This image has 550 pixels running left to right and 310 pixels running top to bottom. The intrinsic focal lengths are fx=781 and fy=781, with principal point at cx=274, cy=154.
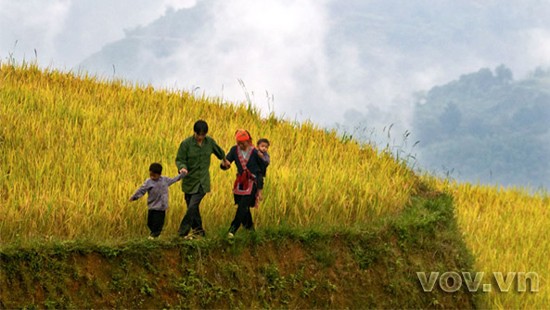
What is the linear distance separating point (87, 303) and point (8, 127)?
582cm

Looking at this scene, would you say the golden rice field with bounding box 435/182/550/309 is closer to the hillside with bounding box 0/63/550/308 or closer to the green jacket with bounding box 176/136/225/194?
the hillside with bounding box 0/63/550/308

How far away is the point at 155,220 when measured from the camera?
9.94 meters

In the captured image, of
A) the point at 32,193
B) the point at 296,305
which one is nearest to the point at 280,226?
the point at 296,305

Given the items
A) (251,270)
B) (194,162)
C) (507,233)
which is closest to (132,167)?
(194,162)

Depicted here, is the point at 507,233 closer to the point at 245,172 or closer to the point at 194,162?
the point at 245,172

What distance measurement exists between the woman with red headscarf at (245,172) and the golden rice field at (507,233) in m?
4.13

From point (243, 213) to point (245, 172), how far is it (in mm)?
561

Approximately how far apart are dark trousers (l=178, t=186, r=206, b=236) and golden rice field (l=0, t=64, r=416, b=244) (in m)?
0.24

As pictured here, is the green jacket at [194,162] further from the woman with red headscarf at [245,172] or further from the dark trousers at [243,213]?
the dark trousers at [243,213]

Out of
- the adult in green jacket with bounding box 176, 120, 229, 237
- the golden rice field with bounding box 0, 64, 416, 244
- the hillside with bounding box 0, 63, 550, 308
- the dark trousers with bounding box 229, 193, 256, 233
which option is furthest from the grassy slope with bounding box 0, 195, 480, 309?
the adult in green jacket with bounding box 176, 120, 229, 237

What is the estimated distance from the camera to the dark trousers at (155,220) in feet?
32.5

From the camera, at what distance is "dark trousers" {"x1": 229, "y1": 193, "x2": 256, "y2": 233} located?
32.9 feet

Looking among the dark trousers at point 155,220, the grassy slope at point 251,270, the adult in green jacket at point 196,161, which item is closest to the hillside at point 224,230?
the grassy slope at point 251,270

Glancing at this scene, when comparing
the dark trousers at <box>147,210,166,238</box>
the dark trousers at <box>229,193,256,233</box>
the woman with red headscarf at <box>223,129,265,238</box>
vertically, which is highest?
the woman with red headscarf at <box>223,129,265,238</box>
